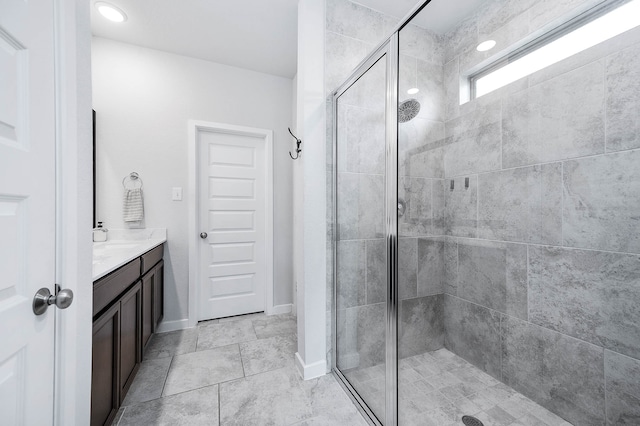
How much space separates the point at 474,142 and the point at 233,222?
2333 mm

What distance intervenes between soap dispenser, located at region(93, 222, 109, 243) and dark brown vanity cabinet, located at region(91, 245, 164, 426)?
26.0 inches

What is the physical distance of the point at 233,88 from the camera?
267 centimetres

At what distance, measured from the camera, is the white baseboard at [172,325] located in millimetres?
2402

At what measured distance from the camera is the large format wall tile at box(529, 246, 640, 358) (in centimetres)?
105

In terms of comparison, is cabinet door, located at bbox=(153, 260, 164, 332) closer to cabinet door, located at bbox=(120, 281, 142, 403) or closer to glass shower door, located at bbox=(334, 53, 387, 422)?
cabinet door, located at bbox=(120, 281, 142, 403)

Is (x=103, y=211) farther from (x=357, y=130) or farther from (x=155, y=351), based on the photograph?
(x=357, y=130)

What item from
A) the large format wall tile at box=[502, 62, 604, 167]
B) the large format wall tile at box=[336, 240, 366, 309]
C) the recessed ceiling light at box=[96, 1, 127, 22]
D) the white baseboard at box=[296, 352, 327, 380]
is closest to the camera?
the large format wall tile at box=[502, 62, 604, 167]

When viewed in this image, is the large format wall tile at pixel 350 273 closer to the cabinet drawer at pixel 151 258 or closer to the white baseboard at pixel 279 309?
the white baseboard at pixel 279 309

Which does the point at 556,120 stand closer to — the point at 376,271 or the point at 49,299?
the point at 376,271

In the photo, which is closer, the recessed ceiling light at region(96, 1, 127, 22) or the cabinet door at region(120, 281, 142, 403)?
the cabinet door at region(120, 281, 142, 403)

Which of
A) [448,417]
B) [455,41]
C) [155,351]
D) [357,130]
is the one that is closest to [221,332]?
[155,351]

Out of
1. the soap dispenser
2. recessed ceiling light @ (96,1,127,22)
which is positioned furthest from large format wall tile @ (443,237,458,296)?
recessed ceiling light @ (96,1,127,22)

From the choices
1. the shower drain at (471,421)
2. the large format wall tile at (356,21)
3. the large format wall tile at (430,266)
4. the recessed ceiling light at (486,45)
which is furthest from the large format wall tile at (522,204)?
the large format wall tile at (356,21)

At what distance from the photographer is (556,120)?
124 centimetres
